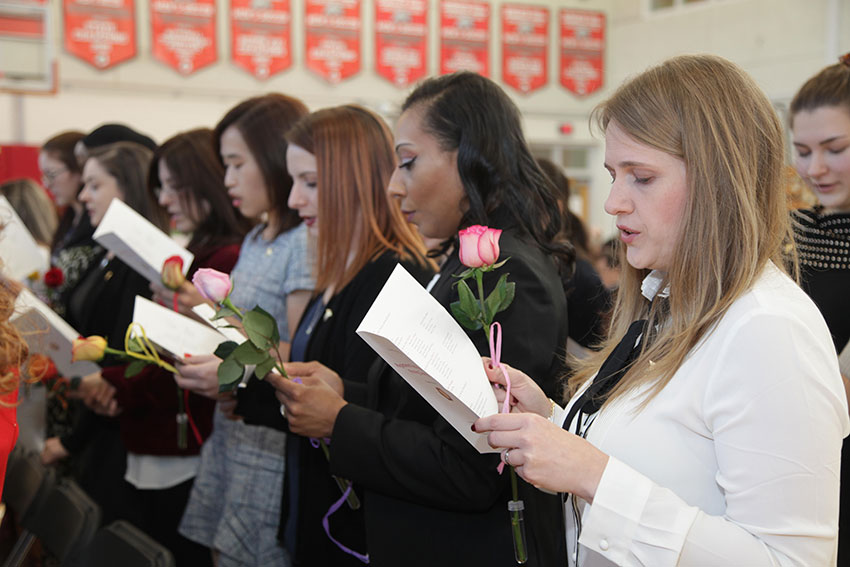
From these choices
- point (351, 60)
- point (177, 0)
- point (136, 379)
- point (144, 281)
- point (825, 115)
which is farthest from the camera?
point (351, 60)

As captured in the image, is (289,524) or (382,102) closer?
(289,524)

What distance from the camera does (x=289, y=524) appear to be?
6.46 ft

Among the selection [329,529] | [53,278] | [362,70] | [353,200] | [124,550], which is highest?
[362,70]

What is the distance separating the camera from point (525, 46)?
10273 millimetres

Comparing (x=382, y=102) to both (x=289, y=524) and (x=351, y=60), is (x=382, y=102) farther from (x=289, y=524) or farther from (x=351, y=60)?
(x=289, y=524)

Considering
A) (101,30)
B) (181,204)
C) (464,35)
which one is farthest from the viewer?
(464,35)

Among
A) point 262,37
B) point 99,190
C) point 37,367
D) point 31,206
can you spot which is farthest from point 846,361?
point 262,37

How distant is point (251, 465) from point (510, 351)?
115cm

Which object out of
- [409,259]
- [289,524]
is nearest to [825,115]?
[409,259]

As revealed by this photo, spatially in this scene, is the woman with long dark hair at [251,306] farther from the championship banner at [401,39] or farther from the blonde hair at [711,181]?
the championship banner at [401,39]

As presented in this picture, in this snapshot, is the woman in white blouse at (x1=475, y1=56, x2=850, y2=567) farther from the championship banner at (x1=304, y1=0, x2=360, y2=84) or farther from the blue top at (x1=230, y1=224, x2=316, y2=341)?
the championship banner at (x1=304, y1=0, x2=360, y2=84)

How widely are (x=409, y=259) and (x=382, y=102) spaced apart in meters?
8.16

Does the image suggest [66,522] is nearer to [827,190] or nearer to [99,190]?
[99,190]

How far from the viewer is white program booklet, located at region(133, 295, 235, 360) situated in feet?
6.11
